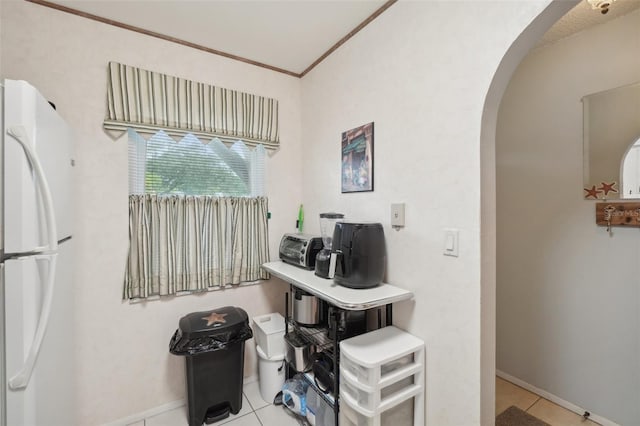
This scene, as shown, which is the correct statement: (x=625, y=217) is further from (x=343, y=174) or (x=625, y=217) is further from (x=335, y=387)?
(x=335, y=387)

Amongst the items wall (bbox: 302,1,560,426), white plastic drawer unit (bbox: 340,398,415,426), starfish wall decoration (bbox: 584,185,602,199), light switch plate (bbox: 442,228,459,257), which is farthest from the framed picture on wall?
starfish wall decoration (bbox: 584,185,602,199)

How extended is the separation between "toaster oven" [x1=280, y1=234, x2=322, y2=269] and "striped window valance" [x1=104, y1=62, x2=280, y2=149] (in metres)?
0.87

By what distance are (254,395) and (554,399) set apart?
7.32 ft

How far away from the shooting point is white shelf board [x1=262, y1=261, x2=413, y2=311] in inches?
50.1

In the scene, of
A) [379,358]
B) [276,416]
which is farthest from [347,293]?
[276,416]

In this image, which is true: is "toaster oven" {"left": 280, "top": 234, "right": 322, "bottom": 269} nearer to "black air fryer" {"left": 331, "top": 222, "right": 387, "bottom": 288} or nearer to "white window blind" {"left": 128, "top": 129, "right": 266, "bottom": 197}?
"black air fryer" {"left": 331, "top": 222, "right": 387, "bottom": 288}

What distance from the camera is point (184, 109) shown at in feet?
6.36

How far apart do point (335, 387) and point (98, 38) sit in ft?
8.38

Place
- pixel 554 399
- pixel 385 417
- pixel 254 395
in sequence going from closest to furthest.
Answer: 1. pixel 385 417
2. pixel 554 399
3. pixel 254 395

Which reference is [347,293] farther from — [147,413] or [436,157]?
[147,413]

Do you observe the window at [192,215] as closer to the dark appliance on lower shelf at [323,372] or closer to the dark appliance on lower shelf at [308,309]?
the dark appliance on lower shelf at [308,309]

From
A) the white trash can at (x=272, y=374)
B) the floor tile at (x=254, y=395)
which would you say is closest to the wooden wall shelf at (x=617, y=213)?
the white trash can at (x=272, y=374)

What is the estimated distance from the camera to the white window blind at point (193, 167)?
6.07ft

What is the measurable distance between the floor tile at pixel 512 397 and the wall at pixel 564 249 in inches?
4.1
